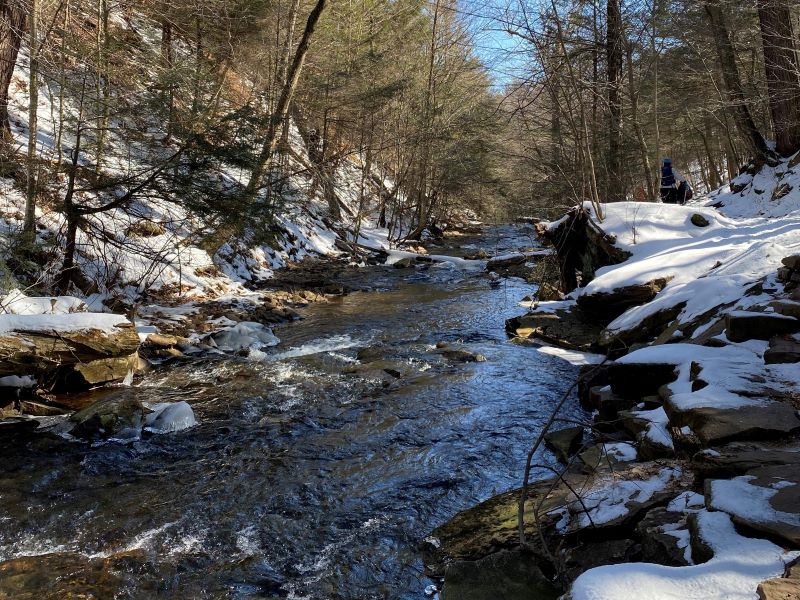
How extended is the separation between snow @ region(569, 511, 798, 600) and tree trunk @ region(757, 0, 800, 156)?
11985mm

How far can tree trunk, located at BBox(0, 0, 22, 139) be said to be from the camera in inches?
338

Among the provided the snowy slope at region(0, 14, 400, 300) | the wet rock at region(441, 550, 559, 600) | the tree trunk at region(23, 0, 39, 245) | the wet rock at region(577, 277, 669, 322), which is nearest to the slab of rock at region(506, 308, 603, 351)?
the wet rock at region(577, 277, 669, 322)

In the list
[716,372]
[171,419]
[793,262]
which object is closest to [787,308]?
[793,262]

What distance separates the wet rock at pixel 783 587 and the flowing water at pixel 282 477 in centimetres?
193

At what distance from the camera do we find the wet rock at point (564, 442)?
5.12 metres

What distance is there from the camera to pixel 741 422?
3.70 metres

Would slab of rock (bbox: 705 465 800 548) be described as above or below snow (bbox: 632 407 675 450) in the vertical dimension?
above

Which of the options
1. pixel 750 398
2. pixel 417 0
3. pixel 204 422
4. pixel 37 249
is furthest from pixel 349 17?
pixel 750 398

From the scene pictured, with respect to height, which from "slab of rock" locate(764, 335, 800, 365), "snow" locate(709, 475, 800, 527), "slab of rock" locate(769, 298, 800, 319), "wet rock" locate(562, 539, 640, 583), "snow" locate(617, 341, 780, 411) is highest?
"slab of rock" locate(769, 298, 800, 319)

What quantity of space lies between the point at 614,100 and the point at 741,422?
11.6 meters

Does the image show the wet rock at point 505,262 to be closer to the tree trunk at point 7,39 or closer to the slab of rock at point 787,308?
the slab of rock at point 787,308

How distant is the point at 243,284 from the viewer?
41.9 ft

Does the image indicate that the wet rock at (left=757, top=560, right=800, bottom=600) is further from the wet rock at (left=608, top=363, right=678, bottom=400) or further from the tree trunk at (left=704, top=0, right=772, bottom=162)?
the tree trunk at (left=704, top=0, right=772, bottom=162)

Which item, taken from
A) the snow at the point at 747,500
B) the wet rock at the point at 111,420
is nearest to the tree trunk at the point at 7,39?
the wet rock at the point at 111,420
